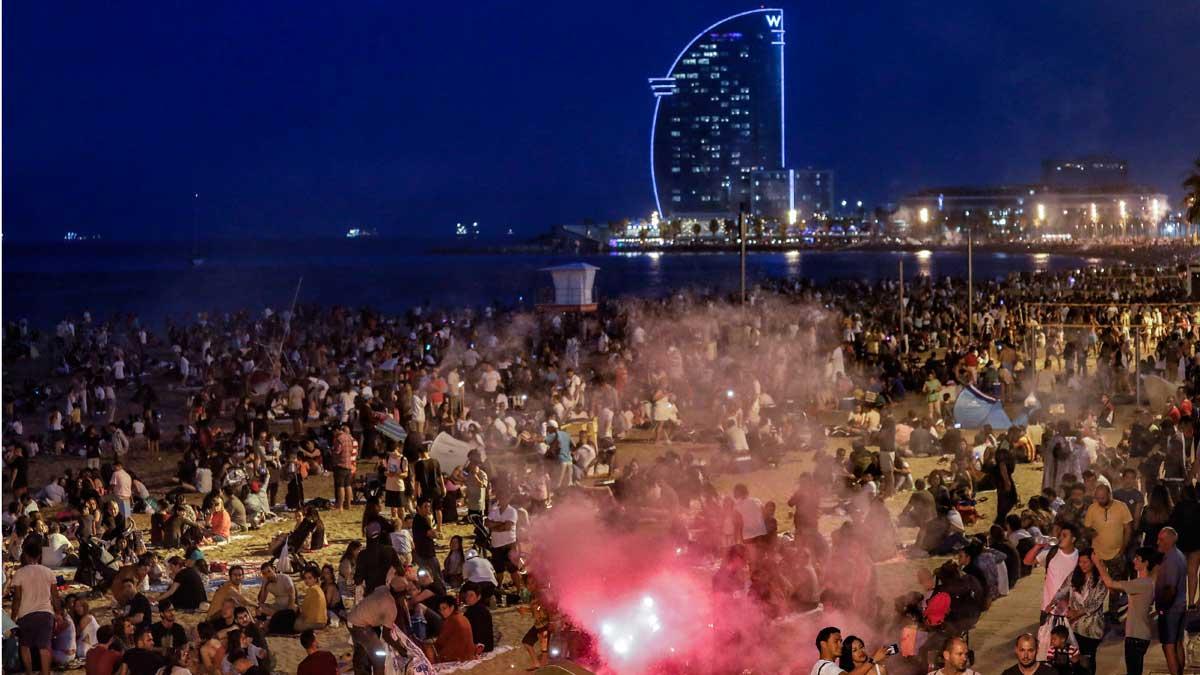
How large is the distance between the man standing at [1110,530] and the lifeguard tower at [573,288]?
27649 mm

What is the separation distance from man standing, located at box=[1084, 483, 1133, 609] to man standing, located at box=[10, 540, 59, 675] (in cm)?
711

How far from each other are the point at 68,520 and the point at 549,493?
519 cm

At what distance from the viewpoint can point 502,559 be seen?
10891 millimetres

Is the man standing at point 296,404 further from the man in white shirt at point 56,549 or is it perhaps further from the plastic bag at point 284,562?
the plastic bag at point 284,562

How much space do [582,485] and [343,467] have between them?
106 inches

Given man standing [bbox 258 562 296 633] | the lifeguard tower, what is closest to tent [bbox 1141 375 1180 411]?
man standing [bbox 258 562 296 633]

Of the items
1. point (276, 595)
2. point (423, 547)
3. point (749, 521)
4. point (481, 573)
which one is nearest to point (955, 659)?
point (749, 521)

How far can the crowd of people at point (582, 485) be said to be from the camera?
8148 millimetres

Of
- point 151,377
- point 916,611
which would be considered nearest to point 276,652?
point 916,611

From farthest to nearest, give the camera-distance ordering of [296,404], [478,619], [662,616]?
[296,404], [478,619], [662,616]

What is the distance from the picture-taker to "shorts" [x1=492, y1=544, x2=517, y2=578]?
10852mm

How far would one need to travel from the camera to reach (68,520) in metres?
13.7

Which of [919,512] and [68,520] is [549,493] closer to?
[919,512]

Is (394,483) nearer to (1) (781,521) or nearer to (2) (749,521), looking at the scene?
(1) (781,521)
